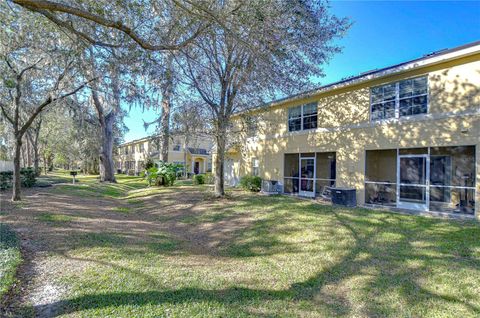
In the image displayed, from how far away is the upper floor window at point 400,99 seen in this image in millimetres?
11031

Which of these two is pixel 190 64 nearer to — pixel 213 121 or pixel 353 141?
pixel 213 121

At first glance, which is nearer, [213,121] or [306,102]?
[213,121]

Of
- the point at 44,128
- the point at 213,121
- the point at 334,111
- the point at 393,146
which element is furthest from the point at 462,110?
the point at 44,128

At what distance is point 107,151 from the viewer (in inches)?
1036

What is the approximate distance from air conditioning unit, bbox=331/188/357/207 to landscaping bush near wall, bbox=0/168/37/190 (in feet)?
60.4

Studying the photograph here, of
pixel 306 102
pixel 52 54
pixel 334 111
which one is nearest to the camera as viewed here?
pixel 52 54

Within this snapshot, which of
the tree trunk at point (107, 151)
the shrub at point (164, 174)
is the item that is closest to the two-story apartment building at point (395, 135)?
the shrub at point (164, 174)

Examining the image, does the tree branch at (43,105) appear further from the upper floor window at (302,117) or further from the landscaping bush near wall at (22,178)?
the upper floor window at (302,117)

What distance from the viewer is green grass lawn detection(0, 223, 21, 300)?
15.2ft

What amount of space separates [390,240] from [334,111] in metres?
8.22

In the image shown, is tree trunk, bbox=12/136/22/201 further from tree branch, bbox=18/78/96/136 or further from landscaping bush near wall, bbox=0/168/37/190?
A: landscaping bush near wall, bbox=0/168/37/190

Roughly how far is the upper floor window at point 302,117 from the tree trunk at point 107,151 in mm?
17913

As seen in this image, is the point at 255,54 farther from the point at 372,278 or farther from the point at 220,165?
the point at 220,165

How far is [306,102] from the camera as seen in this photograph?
1581 centimetres
